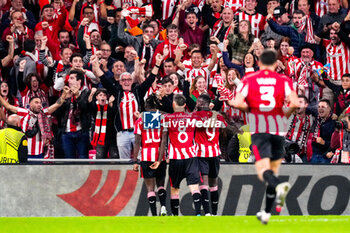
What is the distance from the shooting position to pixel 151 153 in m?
13.6

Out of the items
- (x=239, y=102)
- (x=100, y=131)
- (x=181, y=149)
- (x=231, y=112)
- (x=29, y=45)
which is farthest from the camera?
(x=29, y=45)

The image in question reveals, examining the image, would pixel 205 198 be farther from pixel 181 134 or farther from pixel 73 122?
pixel 73 122

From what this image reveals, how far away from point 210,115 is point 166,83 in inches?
82.2

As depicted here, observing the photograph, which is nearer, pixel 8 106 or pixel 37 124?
pixel 37 124

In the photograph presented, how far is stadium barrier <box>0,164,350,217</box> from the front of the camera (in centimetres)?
1499

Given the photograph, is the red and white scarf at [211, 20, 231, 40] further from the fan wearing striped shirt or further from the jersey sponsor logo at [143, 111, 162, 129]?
the jersey sponsor logo at [143, 111, 162, 129]

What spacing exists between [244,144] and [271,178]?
210 inches

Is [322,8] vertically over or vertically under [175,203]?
over

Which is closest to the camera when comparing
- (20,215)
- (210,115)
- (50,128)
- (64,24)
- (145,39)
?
(210,115)

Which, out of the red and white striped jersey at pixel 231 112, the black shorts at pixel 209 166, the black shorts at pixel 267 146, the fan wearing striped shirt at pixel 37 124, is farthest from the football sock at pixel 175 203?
the black shorts at pixel 267 146

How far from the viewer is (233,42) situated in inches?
682

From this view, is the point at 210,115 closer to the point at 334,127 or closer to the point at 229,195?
the point at 229,195

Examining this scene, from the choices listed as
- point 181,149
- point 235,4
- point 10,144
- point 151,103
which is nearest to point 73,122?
point 10,144

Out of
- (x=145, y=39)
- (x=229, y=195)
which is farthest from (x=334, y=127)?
(x=145, y=39)
